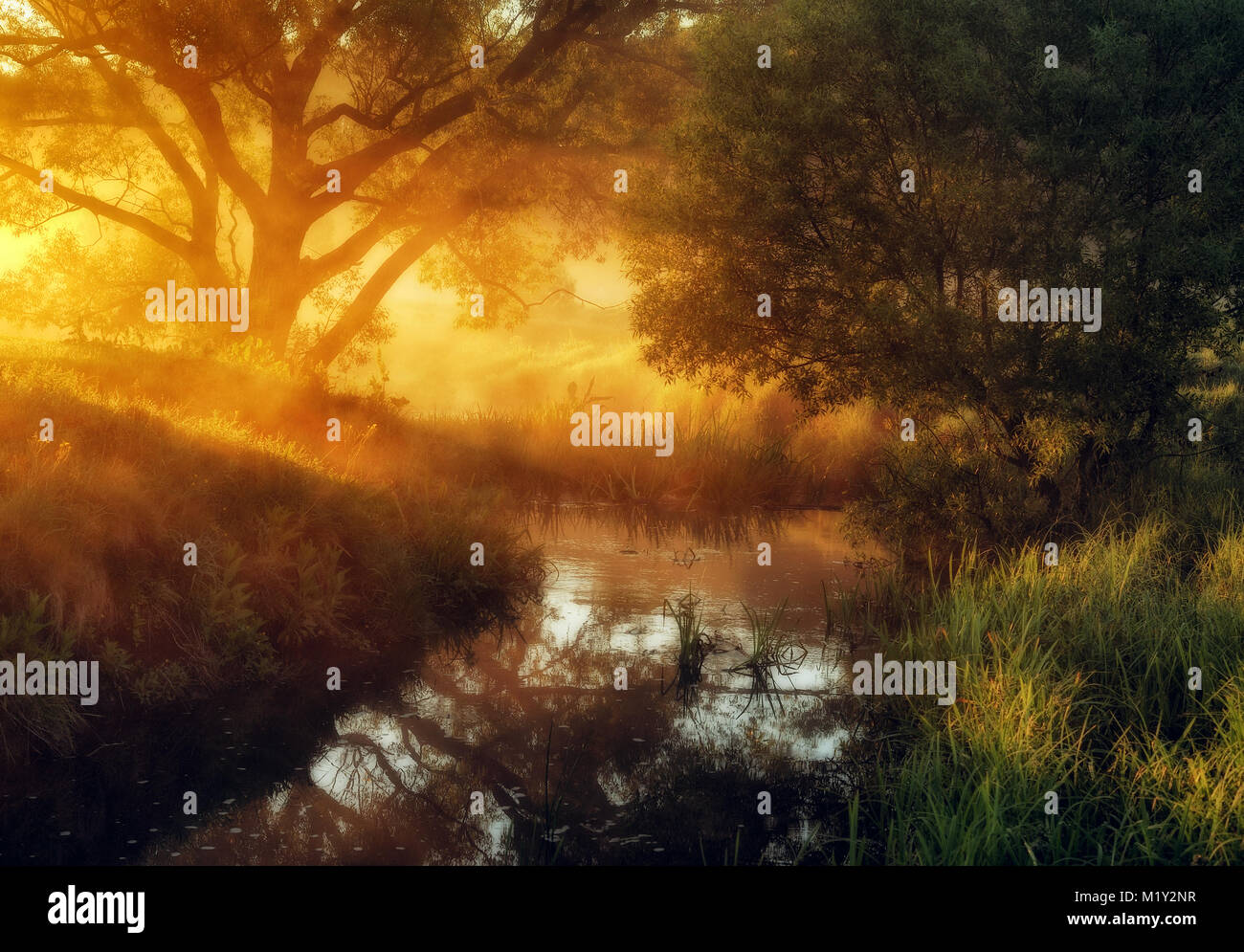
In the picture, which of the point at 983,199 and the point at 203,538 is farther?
the point at 983,199

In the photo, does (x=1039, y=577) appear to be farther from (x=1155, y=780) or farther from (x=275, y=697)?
(x=275, y=697)

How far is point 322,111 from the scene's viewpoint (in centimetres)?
2225

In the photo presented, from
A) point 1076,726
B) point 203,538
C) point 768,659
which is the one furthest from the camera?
point 768,659

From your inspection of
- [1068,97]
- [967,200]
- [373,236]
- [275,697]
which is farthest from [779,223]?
[373,236]

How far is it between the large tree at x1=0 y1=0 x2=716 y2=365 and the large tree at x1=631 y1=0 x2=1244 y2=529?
854 centimetres

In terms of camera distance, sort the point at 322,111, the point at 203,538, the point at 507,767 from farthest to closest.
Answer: the point at 322,111 → the point at 203,538 → the point at 507,767

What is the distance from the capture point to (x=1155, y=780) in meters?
6.09

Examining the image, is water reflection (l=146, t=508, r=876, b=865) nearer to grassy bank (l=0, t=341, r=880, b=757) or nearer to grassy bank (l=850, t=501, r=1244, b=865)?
grassy bank (l=850, t=501, r=1244, b=865)

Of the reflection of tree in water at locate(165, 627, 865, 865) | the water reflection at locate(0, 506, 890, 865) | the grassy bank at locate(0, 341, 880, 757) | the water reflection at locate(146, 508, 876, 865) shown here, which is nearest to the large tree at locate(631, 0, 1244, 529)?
the water reflection at locate(146, 508, 876, 865)

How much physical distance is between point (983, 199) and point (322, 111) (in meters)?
14.9

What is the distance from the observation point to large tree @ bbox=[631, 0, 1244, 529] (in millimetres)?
11875

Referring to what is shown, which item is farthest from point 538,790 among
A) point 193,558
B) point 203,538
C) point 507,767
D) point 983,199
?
point 983,199

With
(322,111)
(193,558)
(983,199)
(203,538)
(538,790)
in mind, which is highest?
(322,111)

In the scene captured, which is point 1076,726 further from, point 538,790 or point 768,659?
point 538,790
